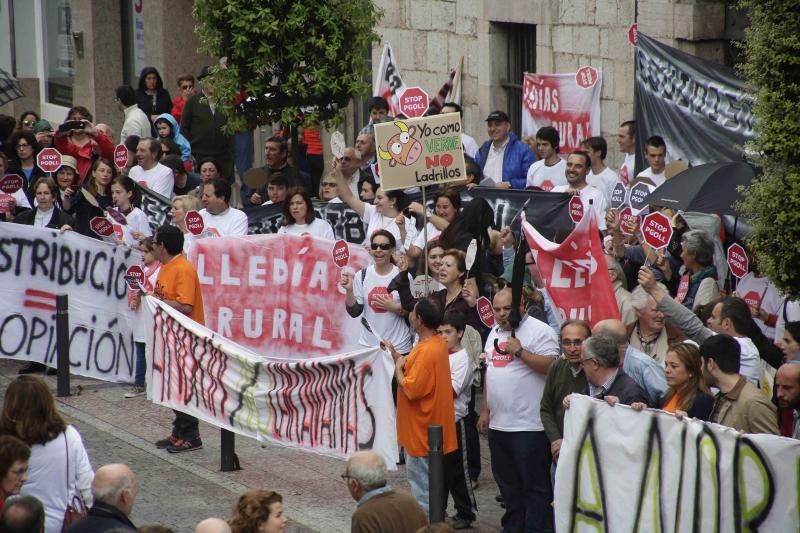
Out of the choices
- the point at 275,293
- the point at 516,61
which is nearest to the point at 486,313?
the point at 275,293

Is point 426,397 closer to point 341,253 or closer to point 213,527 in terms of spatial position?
point 213,527

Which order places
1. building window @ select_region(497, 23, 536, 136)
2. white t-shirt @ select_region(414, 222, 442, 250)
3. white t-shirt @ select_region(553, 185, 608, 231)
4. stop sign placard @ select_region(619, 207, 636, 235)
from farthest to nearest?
building window @ select_region(497, 23, 536, 136), white t-shirt @ select_region(553, 185, 608, 231), white t-shirt @ select_region(414, 222, 442, 250), stop sign placard @ select_region(619, 207, 636, 235)

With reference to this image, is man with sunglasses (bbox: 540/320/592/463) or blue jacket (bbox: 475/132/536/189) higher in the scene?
blue jacket (bbox: 475/132/536/189)

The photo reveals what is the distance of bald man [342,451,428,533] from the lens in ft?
21.1

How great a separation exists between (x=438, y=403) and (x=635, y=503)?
5.23 ft

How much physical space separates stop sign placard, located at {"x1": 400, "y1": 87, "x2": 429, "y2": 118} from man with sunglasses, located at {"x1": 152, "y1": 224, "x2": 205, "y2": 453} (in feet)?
14.2

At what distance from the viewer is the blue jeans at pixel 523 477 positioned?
27.0ft

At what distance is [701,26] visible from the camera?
13188mm

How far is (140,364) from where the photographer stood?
11883mm

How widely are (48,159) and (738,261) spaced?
713 cm

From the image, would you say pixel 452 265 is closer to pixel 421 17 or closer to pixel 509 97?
pixel 509 97

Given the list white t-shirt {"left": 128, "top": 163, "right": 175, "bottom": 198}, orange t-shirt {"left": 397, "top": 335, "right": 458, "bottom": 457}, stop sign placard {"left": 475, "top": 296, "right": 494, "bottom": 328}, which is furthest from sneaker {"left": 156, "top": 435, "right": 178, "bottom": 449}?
white t-shirt {"left": 128, "top": 163, "right": 175, "bottom": 198}

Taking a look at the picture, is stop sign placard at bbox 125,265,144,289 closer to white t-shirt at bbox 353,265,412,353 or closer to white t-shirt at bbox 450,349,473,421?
white t-shirt at bbox 353,265,412,353

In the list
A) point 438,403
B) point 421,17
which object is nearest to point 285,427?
point 438,403
